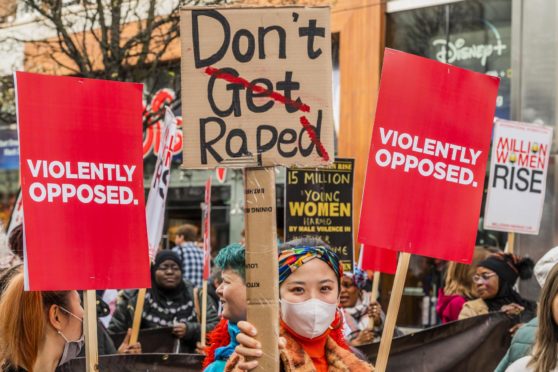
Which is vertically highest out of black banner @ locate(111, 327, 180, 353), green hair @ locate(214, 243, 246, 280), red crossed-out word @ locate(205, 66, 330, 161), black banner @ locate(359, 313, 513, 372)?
red crossed-out word @ locate(205, 66, 330, 161)

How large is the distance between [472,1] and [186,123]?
460 inches

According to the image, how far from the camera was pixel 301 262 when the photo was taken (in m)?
3.97

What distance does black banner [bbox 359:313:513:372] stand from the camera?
6626 mm

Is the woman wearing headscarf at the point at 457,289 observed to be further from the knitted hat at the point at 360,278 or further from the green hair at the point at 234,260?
the green hair at the point at 234,260

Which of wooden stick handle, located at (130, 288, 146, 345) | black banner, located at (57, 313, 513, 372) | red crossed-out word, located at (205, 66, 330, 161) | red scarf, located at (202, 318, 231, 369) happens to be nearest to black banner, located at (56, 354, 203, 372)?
Answer: black banner, located at (57, 313, 513, 372)

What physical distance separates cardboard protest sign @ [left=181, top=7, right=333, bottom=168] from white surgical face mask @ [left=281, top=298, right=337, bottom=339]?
2.34ft

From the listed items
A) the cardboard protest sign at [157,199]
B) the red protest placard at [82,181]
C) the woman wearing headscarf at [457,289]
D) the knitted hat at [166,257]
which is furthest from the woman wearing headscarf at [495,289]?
the red protest placard at [82,181]

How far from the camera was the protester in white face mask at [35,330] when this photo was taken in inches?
155

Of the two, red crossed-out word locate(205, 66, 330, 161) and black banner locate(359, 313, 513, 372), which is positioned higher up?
red crossed-out word locate(205, 66, 330, 161)

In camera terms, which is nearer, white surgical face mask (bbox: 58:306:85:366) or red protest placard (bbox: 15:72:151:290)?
white surgical face mask (bbox: 58:306:85:366)

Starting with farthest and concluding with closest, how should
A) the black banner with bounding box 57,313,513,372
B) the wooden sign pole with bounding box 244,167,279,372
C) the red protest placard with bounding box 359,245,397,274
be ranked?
the red protest placard with bounding box 359,245,397,274 → the black banner with bounding box 57,313,513,372 → the wooden sign pole with bounding box 244,167,279,372

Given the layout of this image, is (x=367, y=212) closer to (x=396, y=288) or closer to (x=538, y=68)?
(x=396, y=288)

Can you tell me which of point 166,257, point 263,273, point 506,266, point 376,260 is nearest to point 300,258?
point 263,273

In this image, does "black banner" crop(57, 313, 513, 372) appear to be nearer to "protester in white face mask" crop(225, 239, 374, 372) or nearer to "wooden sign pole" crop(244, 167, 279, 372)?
"protester in white face mask" crop(225, 239, 374, 372)
